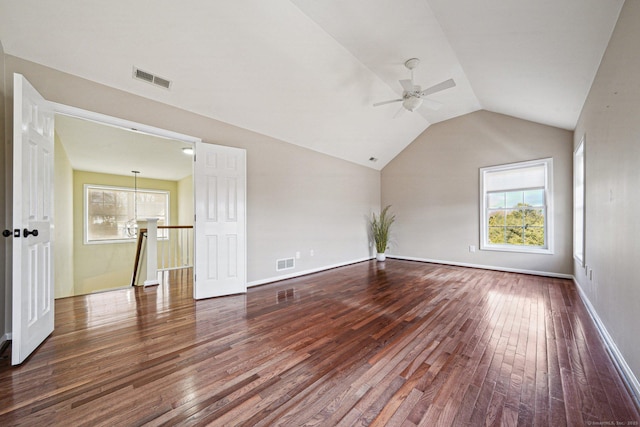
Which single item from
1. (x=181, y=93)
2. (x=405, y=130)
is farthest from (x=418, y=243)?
(x=181, y=93)

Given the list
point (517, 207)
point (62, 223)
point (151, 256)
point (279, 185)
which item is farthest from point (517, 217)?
point (62, 223)

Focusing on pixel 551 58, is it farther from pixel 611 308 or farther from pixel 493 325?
pixel 493 325

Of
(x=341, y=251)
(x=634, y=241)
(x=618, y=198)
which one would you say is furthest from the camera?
(x=341, y=251)

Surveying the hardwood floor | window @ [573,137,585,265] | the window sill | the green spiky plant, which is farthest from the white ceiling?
the green spiky plant

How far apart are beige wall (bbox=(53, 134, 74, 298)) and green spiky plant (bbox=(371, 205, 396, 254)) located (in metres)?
6.32

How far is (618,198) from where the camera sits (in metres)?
1.94

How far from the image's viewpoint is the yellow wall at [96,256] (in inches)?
233

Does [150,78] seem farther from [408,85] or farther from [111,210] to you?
[111,210]

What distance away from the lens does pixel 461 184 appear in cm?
542

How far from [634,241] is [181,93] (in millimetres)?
4419

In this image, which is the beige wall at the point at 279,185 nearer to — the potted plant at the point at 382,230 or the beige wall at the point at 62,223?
the potted plant at the point at 382,230

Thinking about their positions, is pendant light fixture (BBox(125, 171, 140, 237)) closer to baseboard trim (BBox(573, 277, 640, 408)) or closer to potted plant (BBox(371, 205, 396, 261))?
potted plant (BBox(371, 205, 396, 261))

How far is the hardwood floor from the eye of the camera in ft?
4.55

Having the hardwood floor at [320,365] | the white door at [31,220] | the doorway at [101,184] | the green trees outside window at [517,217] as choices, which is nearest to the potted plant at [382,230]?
the green trees outside window at [517,217]
